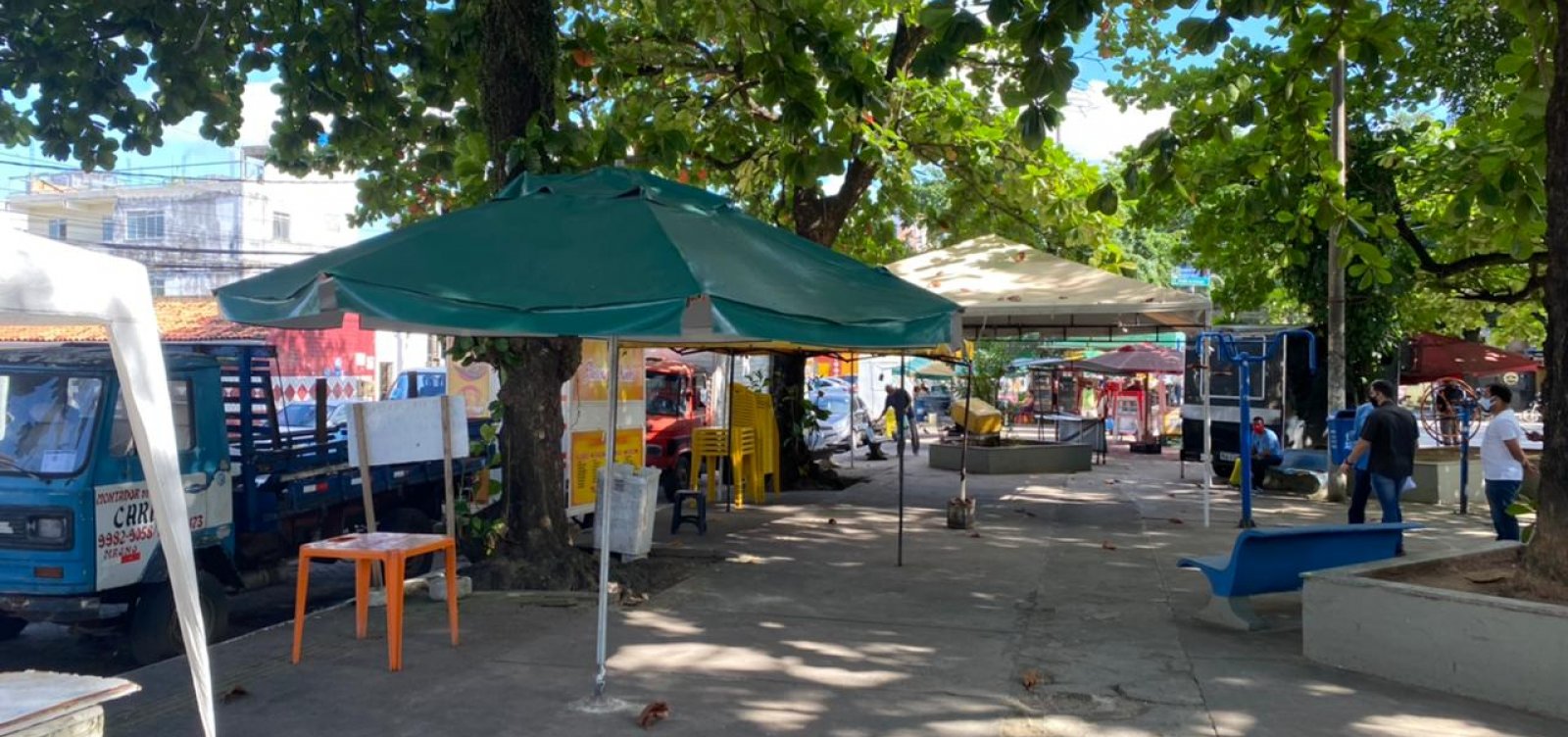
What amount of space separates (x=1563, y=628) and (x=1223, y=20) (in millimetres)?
4079

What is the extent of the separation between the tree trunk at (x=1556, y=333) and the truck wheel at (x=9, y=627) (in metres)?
9.21

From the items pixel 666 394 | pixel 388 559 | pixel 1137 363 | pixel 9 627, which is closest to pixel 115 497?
pixel 9 627

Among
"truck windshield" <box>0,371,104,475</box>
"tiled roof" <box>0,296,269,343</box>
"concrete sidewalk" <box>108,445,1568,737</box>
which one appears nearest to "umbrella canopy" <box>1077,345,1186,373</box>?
"concrete sidewalk" <box>108,445,1568,737</box>

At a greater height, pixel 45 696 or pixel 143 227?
pixel 143 227

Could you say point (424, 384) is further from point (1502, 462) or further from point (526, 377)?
Result: point (1502, 462)

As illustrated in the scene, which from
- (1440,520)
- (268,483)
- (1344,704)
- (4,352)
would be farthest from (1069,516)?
(4,352)

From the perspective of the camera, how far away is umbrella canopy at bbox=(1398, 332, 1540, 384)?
21.6m

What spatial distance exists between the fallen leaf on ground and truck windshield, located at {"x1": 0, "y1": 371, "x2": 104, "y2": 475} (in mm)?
3621

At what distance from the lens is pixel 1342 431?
15445 mm

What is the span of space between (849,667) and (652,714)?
142 cm

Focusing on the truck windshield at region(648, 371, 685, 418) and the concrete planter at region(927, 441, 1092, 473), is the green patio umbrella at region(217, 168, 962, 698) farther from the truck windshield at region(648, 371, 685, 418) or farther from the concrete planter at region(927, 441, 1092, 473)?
the concrete planter at region(927, 441, 1092, 473)

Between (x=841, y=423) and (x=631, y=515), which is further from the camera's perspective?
(x=841, y=423)

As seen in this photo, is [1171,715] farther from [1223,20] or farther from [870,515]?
[870,515]

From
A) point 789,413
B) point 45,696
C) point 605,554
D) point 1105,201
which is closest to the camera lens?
point 45,696
